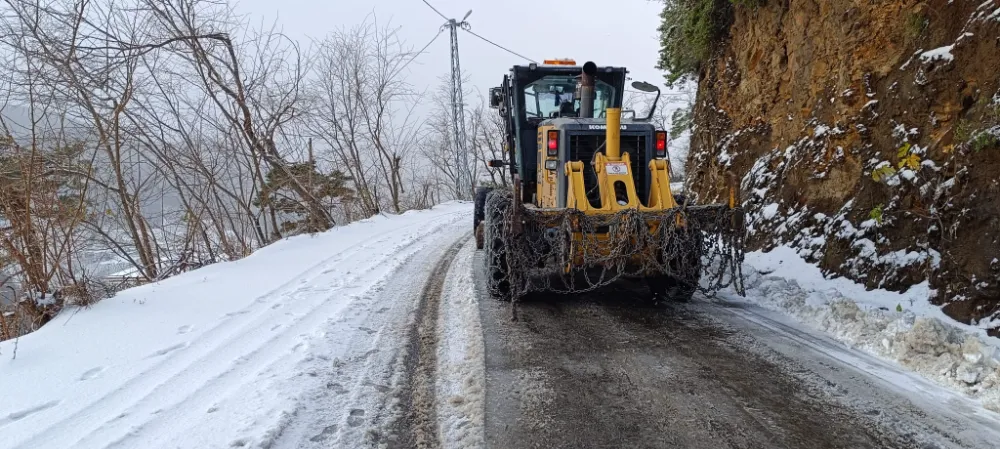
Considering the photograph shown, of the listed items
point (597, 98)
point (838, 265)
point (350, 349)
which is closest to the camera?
point (350, 349)

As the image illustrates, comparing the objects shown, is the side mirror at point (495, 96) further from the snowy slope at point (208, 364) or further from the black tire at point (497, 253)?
the snowy slope at point (208, 364)

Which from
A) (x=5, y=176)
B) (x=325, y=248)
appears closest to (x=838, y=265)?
(x=325, y=248)

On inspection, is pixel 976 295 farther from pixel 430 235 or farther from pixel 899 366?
pixel 430 235

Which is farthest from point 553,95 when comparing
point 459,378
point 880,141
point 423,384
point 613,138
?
point 423,384

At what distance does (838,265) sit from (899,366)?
2.16 meters

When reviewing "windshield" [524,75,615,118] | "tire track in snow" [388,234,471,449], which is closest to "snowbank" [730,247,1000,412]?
"windshield" [524,75,615,118]

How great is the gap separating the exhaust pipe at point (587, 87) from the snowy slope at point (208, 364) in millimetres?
2657

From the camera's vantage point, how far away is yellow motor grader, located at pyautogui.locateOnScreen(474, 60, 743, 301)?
4445 millimetres

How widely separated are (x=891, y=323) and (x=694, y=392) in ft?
6.09

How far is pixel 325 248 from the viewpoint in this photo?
865cm

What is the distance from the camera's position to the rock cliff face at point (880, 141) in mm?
4125

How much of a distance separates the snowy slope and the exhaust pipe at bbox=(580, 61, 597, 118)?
2657 millimetres

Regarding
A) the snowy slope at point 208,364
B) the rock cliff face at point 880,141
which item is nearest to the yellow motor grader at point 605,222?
the snowy slope at point 208,364

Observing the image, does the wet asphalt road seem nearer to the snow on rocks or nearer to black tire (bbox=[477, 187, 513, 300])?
black tire (bbox=[477, 187, 513, 300])
